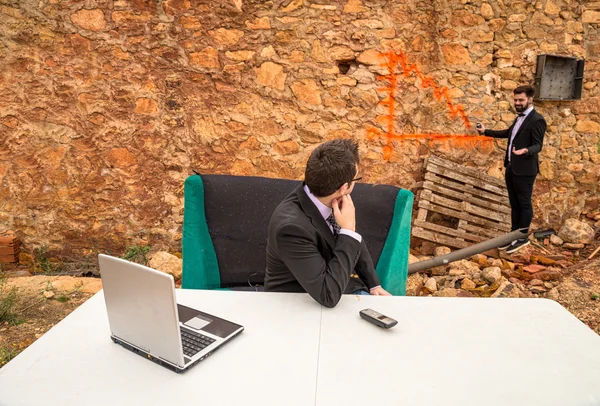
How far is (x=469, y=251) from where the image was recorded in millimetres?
4188

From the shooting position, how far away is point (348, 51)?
4.00 m

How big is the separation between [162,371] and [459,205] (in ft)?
12.9

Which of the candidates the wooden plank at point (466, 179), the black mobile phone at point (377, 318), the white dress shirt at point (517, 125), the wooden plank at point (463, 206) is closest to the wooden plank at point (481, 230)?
the wooden plank at point (463, 206)

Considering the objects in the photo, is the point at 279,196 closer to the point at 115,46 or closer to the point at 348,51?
the point at 348,51

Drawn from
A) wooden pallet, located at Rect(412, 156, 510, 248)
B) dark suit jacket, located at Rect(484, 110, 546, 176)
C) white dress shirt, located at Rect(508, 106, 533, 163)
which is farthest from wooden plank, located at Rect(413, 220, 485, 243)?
white dress shirt, located at Rect(508, 106, 533, 163)

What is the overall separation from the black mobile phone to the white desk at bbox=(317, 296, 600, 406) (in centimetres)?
2

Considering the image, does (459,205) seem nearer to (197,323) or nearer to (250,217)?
(250,217)

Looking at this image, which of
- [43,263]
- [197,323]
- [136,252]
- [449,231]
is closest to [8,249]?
[43,263]

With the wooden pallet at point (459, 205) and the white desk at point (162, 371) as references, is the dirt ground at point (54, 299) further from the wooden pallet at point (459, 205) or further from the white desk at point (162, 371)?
the white desk at point (162, 371)

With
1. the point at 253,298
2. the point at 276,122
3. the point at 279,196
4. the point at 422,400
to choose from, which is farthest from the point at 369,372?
the point at 276,122

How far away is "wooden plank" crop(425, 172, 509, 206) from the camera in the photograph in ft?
14.8

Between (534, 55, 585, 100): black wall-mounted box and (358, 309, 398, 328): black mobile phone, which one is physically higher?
(534, 55, 585, 100): black wall-mounted box

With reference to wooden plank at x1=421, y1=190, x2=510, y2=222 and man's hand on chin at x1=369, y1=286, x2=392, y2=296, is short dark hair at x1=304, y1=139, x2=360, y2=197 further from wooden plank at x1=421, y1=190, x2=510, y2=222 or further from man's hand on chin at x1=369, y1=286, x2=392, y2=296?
wooden plank at x1=421, y1=190, x2=510, y2=222

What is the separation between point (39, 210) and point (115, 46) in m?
1.60
